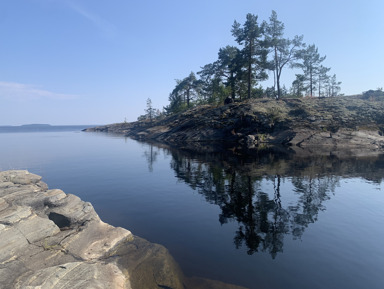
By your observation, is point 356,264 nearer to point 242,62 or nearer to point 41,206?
point 41,206

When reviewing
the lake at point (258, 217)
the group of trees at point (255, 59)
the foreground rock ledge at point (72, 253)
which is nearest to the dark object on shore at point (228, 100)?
Answer: the group of trees at point (255, 59)

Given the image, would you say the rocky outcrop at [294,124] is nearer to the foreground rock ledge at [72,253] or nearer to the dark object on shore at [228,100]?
the dark object on shore at [228,100]

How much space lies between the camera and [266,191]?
67.5 feet

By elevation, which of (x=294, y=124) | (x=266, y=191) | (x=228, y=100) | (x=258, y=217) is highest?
(x=228, y=100)

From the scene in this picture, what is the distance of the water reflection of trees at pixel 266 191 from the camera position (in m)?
13.2

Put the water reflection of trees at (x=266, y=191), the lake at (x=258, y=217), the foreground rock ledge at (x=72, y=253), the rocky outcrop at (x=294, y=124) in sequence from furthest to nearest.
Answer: the rocky outcrop at (x=294, y=124) < the water reflection of trees at (x=266, y=191) < the lake at (x=258, y=217) < the foreground rock ledge at (x=72, y=253)

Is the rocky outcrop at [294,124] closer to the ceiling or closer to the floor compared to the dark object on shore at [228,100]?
closer to the floor

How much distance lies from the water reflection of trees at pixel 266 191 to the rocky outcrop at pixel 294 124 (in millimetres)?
20654

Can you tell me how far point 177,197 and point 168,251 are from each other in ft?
27.8

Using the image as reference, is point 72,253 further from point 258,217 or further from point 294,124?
point 294,124

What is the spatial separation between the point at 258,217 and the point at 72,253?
10705 millimetres

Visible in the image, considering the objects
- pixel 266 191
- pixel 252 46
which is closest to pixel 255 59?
pixel 252 46

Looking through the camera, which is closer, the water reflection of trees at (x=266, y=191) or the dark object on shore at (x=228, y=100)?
the water reflection of trees at (x=266, y=191)

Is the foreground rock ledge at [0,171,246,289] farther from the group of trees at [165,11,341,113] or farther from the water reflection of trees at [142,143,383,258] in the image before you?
the group of trees at [165,11,341,113]
